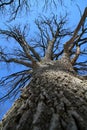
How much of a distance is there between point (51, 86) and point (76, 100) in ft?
2.72

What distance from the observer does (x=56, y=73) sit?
4223mm

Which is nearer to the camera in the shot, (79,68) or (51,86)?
(51,86)

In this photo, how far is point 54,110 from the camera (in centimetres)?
245

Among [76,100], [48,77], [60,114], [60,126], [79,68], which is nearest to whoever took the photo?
[60,126]

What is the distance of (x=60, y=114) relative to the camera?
234 centimetres

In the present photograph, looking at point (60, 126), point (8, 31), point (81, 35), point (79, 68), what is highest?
point (8, 31)

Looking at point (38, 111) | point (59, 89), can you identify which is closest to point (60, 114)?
point (38, 111)

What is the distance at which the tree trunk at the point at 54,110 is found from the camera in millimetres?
2115

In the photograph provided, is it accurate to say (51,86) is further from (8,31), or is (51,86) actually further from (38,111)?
(8,31)

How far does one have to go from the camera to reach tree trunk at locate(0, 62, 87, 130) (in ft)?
6.94

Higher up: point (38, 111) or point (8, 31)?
point (8, 31)

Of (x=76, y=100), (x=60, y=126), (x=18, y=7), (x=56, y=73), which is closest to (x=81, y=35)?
(x=18, y=7)

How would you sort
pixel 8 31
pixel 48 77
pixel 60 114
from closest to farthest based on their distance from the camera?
pixel 60 114 → pixel 48 77 → pixel 8 31

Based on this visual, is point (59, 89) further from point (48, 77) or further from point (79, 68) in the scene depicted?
point (79, 68)
